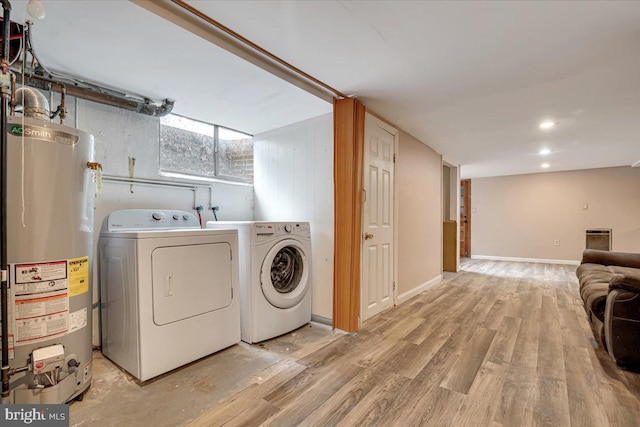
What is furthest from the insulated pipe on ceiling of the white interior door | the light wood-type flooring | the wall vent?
the wall vent

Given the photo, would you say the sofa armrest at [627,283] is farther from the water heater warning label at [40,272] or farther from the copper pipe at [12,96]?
the copper pipe at [12,96]

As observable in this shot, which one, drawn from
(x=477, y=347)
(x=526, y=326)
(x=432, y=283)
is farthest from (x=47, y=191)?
(x=432, y=283)

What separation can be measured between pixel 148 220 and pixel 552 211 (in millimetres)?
7777

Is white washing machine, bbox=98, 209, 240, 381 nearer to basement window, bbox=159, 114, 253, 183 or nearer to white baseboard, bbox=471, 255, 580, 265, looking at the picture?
basement window, bbox=159, 114, 253, 183

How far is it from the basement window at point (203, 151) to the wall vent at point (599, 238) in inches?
281

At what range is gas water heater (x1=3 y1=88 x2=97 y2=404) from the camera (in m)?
1.30

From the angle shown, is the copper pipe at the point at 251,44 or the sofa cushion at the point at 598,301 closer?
the copper pipe at the point at 251,44

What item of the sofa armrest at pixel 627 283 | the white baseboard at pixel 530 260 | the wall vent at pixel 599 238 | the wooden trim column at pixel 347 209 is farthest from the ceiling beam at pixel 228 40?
the wall vent at pixel 599 238

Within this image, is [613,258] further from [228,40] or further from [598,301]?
[228,40]

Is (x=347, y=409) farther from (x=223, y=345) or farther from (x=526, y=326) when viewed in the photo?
(x=526, y=326)

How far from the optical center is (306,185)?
111 inches

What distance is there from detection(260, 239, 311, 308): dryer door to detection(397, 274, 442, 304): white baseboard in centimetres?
139

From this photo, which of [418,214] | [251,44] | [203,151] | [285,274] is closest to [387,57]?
[251,44]

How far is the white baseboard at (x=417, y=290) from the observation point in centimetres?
346
